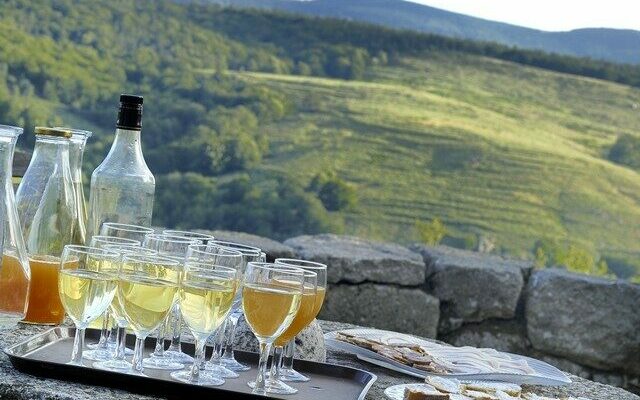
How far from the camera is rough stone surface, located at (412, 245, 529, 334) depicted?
4.22m

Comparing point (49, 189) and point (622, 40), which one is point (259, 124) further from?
point (49, 189)

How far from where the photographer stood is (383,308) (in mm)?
4133

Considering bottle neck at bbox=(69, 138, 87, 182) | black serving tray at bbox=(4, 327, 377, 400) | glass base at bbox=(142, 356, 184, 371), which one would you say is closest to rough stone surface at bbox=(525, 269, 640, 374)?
black serving tray at bbox=(4, 327, 377, 400)

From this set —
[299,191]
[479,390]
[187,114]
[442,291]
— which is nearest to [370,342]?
[479,390]

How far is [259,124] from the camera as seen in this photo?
7.49 m

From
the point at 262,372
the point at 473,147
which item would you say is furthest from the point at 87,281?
the point at 473,147

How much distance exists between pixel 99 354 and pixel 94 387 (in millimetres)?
145

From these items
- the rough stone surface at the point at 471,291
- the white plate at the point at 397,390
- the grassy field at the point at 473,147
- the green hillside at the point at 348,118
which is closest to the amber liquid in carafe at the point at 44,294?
the white plate at the point at 397,390

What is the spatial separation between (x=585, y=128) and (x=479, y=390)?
21.9 feet

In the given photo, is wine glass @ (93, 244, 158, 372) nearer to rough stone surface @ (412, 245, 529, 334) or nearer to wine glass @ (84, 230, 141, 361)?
wine glass @ (84, 230, 141, 361)

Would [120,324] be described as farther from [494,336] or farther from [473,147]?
[473,147]

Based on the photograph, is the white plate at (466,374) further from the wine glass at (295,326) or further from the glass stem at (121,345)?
the glass stem at (121,345)

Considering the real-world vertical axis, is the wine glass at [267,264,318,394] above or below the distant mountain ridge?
below

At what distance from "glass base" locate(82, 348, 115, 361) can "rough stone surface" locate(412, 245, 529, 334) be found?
2340 millimetres
